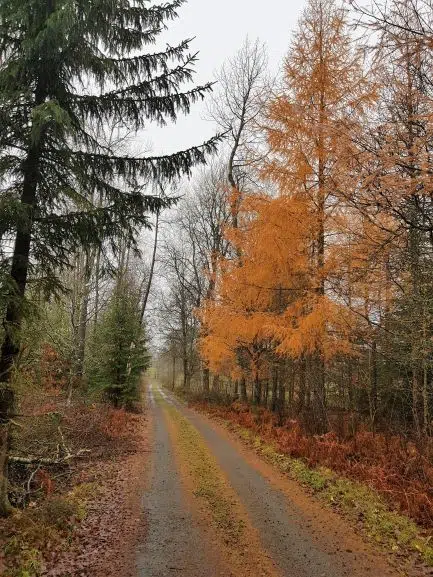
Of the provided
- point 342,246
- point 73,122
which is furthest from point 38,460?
point 342,246

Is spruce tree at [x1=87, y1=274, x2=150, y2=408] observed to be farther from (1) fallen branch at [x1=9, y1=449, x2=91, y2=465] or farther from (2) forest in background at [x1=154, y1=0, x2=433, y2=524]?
(1) fallen branch at [x1=9, y1=449, x2=91, y2=465]

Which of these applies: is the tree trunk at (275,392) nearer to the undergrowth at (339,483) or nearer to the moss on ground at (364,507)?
the undergrowth at (339,483)

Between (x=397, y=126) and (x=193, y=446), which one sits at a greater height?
(x=397, y=126)

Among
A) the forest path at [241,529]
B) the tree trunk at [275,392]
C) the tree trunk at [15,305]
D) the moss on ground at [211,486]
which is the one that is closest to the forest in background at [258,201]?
the tree trunk at [15,305]

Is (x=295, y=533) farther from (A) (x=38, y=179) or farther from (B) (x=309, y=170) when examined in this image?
(B) (x=309, y=170)

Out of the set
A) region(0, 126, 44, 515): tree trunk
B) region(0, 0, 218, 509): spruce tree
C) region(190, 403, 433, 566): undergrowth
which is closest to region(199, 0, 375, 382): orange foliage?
region(190, 403, 433, 566): undergrowth

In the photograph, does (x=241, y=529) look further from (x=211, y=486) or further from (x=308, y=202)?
(x=308, y=202)

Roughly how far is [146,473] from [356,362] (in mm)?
9991

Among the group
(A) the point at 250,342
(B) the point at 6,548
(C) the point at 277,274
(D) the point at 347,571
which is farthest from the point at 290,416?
(B) the point at 6,548

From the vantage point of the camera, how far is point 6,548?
4.98m

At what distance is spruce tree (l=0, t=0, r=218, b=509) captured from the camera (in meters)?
6.22

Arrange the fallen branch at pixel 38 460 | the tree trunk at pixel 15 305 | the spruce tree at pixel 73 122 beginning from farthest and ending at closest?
the fallen branch at pixel 38 460 → the spruce tree at pixel 73 122 → the tree trunk at pixel 15 305

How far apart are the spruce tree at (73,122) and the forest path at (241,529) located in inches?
124

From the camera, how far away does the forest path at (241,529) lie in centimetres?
479
